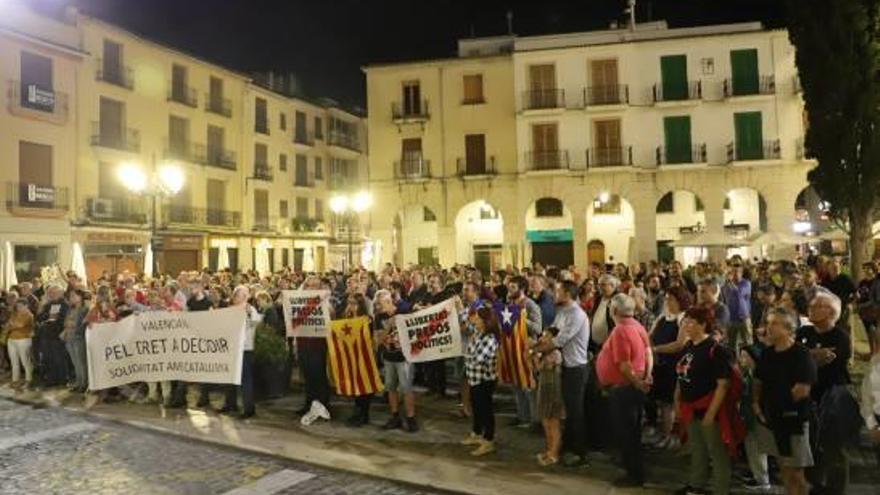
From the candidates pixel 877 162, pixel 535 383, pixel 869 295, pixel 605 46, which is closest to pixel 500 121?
pixel 605 46

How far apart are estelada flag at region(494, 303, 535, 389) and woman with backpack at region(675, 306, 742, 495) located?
116 inches

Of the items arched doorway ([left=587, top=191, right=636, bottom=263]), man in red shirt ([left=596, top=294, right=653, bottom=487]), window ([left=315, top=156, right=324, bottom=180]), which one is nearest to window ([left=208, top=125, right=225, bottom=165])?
window ([left=315, top=156, right=324, bottom=180])

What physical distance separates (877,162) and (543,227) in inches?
810

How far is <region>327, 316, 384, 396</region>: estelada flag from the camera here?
31.9ft

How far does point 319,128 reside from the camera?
5106cm

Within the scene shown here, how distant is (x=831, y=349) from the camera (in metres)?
6.03

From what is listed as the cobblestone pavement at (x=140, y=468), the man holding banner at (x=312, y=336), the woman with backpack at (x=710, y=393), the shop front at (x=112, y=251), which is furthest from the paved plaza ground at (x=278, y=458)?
the shop front at (x=112, y=251)

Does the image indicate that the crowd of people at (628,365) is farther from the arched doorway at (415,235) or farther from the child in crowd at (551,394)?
the arched doorway at (415,235)

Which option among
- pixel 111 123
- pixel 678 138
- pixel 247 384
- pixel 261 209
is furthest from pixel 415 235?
pixel 247 384

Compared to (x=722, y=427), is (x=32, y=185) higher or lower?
higher

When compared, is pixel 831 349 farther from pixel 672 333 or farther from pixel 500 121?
pixel 500 121

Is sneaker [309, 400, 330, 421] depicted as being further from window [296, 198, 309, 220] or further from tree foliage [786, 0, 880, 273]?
window [296, 198, 309, 220]

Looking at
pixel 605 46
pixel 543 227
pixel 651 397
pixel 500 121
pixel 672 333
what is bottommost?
pixel 651 397

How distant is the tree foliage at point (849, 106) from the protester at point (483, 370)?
13.5 metres
